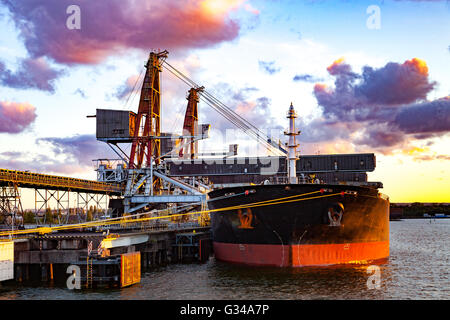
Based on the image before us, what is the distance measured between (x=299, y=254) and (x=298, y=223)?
2.02 meters

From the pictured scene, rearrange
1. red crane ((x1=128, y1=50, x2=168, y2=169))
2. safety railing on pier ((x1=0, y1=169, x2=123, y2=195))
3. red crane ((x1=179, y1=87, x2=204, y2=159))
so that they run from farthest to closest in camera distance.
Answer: red crane ((x1=179, y1=87, x2=204, y2=159)) < red crane ((x1=128, y1=50, x2=168, y2=169)) < safety railing on pier ((x1=0, y1=169, x2=123, y2=195))

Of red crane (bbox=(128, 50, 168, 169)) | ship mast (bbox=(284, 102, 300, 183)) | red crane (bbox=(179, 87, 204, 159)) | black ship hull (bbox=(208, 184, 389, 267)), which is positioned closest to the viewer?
black ship hull (bbox=(208, 184, 389, 267))

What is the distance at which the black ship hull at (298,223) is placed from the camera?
28.7m

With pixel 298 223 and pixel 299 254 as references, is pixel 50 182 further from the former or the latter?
pixel 299 254

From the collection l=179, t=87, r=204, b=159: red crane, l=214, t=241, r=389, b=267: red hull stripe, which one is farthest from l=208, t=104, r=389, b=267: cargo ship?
l=179, t=87, r=204, b=159: red crane

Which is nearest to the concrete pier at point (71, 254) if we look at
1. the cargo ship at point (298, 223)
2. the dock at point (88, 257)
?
the dock at point (88, 257)

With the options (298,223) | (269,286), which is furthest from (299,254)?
(269,286)

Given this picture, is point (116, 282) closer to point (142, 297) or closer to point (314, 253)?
point (142, 297)

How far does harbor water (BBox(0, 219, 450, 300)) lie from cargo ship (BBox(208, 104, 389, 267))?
945 millimetres

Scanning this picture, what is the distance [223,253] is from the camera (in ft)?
112

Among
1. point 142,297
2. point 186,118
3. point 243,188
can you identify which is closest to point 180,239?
point 243,188

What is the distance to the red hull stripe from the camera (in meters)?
28.8

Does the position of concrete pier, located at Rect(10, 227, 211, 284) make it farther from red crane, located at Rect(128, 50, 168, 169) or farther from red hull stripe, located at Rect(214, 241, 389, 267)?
red crane, located at Rect(128, 50, 168, 169)

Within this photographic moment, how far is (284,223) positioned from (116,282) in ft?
36.1
